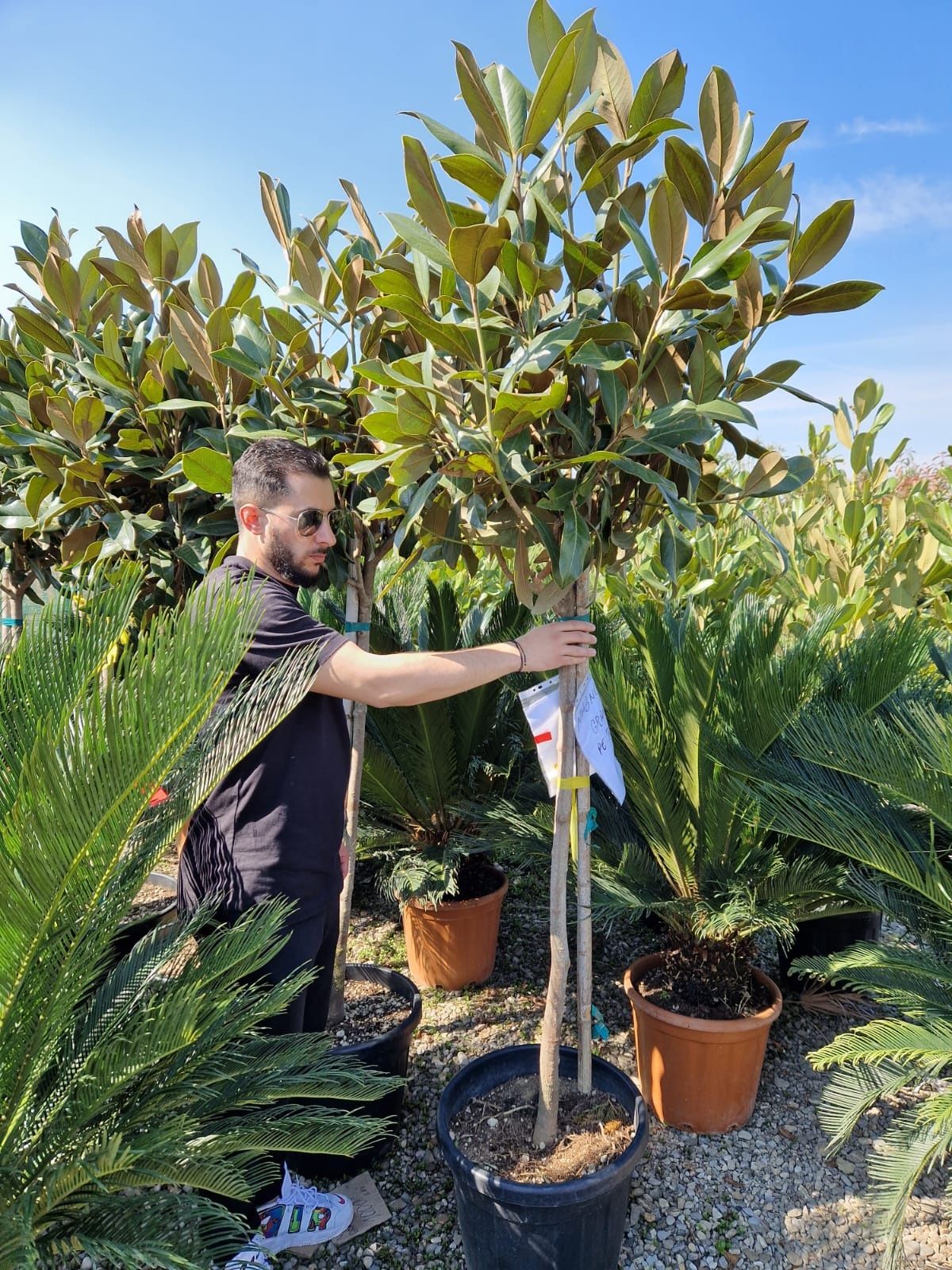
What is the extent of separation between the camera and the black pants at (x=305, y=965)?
201cm

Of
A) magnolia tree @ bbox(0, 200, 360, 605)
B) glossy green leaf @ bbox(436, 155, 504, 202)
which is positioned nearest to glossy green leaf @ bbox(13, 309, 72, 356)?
magnolia tree @ bbox(0, 200, 360, 605)

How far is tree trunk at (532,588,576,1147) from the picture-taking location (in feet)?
6.33

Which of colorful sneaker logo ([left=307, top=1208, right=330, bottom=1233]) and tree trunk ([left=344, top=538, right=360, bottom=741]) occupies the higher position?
tree trunk ([left=344, top=538, right=360, bottom=741])

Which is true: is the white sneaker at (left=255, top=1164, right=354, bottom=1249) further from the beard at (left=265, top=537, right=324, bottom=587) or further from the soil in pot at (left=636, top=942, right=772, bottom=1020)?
Result: the beard at (left=265, top=537, right=324, bottom=587)

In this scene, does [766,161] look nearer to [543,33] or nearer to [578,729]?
[543,33]

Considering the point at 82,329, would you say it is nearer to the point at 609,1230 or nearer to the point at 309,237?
the point at 309,237

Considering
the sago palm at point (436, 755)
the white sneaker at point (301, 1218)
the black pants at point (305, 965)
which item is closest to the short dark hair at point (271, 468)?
the black pants at point (305, 965)

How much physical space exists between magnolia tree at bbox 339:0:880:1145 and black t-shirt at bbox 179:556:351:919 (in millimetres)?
567

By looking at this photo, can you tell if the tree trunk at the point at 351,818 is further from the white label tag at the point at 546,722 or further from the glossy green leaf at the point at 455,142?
the glossy green leaf at the point at 455,142

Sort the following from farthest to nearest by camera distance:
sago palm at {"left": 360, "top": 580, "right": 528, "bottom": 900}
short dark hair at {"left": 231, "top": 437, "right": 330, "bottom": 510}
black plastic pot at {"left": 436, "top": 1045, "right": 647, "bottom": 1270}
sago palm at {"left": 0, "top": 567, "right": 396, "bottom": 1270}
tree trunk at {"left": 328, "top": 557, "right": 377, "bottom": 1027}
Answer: sago palm at {"left": 360, "top": 580, "right": 528, "bottom": 900} → tree trunk at {"left": 328, "top": 557, "right": 377, "bottom": 1027} → short dark hair at {"left": 231, "top": 437, "right": 330, "bottom": 510} → black plastic pot at {"left": 436, "top": 1045, "right": 647, "bottom": 1270} → sago palm at {"left": 0, "top": 567, "right": 396, "bottom": 1270}

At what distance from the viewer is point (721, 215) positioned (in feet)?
5.28

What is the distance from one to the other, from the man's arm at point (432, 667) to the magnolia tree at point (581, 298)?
9 centimetres

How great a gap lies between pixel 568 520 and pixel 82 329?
97.6 inches

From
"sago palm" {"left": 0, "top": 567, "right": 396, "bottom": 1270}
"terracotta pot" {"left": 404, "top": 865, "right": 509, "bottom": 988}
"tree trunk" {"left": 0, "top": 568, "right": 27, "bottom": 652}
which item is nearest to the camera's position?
"sago palm" {"left": 0, "top": 567, "right": 396, "bottom": 1270}
